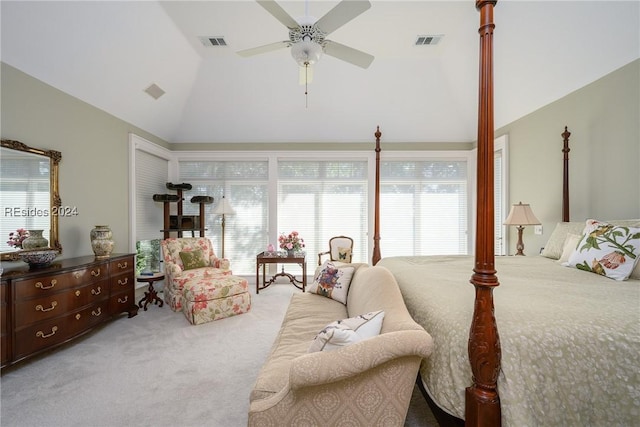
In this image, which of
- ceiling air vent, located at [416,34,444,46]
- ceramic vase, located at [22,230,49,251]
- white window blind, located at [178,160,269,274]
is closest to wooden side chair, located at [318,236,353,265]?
white window blind, located at [178,160,269,274]

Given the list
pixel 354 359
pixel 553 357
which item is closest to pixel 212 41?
pixel 354 359

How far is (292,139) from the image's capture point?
5.04 m

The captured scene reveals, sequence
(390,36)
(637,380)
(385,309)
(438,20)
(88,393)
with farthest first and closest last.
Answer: (390,36) → (438,20) → (88,393) → (385,309) → (637,380)

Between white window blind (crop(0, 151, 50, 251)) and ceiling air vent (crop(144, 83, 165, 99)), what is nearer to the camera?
white window blind (crop(0, 151, 50, 251))

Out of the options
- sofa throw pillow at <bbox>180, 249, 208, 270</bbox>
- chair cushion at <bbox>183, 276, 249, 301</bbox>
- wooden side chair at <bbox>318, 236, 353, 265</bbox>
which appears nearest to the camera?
chair cushion at <bbox>183, 276, 249, 301</bbox>

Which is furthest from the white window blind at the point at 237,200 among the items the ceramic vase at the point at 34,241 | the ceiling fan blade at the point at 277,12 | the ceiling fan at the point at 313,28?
the ceiling fan blade at the point at 277,12

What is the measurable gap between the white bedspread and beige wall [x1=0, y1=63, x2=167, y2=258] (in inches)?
151

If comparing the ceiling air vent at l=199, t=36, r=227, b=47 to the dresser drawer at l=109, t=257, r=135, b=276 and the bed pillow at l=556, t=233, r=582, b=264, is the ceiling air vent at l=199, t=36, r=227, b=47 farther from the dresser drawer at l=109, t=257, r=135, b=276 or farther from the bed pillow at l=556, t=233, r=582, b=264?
the bed pillow at l=556, t=233, r=582, b=264

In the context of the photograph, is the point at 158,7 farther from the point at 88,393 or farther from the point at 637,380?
the point at 637,380

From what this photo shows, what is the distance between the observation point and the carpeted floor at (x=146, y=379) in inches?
68.7

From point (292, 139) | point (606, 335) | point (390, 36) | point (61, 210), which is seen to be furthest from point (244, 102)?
point (606, 335)

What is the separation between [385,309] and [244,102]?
13.7 feet

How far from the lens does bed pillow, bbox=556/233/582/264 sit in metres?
2.36

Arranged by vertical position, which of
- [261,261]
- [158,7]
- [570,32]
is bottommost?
[261,261]
